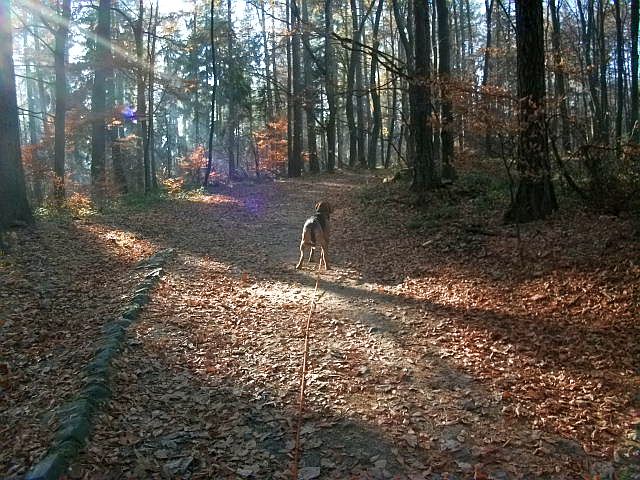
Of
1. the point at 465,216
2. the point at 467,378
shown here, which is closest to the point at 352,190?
the point at 465,216

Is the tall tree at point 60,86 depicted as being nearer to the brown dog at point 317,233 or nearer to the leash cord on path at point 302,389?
the brown dog at point 317,233

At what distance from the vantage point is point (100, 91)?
19250mm

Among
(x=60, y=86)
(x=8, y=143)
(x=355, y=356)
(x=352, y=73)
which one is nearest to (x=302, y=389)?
(x=355, y=356)

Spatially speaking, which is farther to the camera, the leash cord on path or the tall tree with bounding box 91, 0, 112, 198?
the tall tree with bounding box 91, 0, 112, 198

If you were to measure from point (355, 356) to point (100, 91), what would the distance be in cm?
1781

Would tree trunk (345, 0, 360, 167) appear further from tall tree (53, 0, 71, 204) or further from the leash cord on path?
the leash cord on path

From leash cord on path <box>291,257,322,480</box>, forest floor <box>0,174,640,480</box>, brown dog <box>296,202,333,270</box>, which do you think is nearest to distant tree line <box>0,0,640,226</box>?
forest floor <box>0,174,640,480</box>

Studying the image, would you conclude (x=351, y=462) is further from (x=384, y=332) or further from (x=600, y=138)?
(x=600, y=138)

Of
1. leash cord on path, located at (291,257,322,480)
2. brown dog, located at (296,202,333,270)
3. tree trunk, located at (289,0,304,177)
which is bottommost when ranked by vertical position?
leash cord on path, located at (291,257,322,480)

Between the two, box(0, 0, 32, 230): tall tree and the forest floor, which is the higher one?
box(0, 0, 32, 230): tall tree

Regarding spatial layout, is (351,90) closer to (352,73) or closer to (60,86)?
(60,86)

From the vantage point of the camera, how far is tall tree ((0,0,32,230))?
10.3 metres

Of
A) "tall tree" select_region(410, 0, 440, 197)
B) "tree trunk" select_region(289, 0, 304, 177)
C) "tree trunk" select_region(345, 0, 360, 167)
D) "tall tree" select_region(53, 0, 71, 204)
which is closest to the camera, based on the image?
"tall tree" select_region(410, 0, 440, 197)

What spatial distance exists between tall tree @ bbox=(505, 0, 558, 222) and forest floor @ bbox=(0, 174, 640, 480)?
0.43 metres
